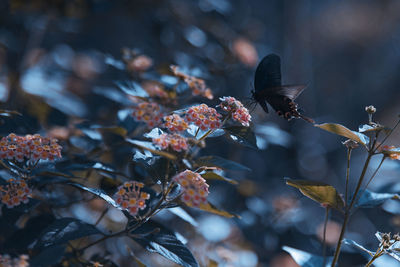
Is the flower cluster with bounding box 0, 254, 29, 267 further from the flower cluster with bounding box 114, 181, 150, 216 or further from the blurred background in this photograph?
the blurred background

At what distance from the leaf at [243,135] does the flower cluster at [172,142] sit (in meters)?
0.19

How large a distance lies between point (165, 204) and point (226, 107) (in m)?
0.39

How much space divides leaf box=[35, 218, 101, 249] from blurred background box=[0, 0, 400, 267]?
21.2 inches

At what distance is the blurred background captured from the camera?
92.3 inches

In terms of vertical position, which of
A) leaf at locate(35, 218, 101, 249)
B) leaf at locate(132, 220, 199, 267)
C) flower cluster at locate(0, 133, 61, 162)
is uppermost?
flower cluster at locate(0, 133, 61, 162)

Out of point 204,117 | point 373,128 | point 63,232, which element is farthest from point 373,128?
point 63,232

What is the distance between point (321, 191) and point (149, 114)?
2.31ft

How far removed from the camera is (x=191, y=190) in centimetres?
123

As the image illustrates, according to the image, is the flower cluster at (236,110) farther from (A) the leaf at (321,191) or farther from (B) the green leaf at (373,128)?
(B) the green leaf at (373,128)

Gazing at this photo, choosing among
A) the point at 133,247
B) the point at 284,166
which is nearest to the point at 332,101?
the point at 284,166

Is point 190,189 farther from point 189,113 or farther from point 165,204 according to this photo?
point 189,113

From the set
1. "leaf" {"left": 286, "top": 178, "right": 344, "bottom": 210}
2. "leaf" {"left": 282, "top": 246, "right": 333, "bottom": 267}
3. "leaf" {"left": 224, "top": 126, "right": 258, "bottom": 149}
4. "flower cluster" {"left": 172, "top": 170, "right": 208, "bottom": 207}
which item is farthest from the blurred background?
"flower cluster" {"left": 172, "top": 170, "right": 208, "bottom": 207}

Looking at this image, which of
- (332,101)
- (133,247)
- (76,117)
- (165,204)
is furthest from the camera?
(332,101)

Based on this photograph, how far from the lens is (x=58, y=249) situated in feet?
3.85
